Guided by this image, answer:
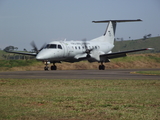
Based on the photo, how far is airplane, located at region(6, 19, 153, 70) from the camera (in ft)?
141

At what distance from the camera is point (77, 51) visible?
4678cm

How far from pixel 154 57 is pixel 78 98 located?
199 ft

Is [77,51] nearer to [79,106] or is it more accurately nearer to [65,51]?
[65,51]

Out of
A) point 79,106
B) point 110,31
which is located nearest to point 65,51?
point 110,31

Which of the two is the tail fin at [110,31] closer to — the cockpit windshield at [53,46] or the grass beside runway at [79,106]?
the cockpit windshield at [53,46]

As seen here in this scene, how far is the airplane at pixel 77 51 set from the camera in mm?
42859

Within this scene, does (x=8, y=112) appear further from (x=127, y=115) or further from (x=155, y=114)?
(x=155, y=114)

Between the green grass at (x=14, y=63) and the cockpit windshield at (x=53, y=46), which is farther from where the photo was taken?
the green grass at (x=14, y=63)

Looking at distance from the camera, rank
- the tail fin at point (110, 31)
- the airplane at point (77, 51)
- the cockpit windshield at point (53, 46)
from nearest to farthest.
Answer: the airplane at point (77, 51), the cockpit windshield at point (53, 46), the tail fin at point (110, 31)

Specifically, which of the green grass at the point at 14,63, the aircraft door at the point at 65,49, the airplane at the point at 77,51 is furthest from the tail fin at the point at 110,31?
the green grass at the point at 14,63

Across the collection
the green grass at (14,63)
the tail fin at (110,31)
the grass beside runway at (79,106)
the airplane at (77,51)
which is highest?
the tail fin at (110,31)

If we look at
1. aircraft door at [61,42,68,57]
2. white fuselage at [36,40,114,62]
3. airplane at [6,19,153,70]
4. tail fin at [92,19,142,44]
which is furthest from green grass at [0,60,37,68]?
tail fin at [92,19,142,44]

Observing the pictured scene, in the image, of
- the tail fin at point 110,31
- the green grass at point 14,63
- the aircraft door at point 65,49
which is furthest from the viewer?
the tail fin at point 110,31

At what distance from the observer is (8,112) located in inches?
487
